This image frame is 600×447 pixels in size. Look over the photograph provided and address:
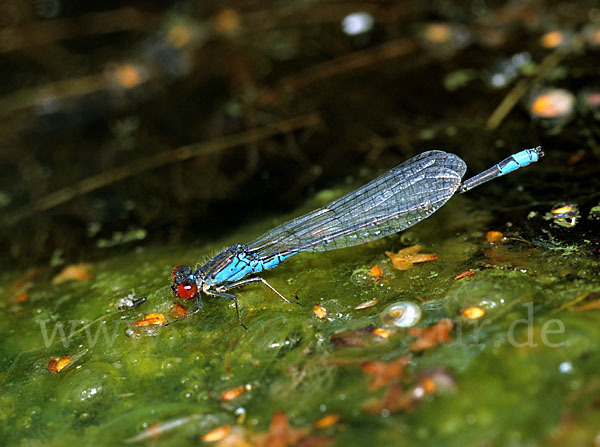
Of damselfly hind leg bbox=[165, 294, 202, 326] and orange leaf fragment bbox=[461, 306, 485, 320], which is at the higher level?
damselfly hind leg bbox=[165, 294, 202, 326]

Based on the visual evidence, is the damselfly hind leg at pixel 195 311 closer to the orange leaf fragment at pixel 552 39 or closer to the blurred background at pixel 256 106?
the blurred background at pixel 256 106

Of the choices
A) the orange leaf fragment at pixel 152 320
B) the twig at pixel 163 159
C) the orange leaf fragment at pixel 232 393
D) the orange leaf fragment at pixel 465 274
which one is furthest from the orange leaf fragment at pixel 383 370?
the twig at pixel 163 159

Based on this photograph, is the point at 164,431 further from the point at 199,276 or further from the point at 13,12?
A: the point at 13,12

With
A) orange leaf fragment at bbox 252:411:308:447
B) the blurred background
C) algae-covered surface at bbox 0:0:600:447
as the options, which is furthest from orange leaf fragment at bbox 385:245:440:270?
orange leaf fragment at bbox 252:411:308:447

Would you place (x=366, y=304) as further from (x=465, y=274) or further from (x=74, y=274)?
(x=74, y=274)

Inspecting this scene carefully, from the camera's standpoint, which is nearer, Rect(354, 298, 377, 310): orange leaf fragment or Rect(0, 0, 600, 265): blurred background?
Rect(354, 298, 377, 310): orange leaf fragment

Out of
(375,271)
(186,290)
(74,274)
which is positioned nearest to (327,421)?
(375,271)

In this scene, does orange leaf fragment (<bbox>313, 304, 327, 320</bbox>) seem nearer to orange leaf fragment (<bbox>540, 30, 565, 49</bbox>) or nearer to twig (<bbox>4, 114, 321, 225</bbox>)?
twig (<bbox>4, 114, 321, 225</bbox>)
